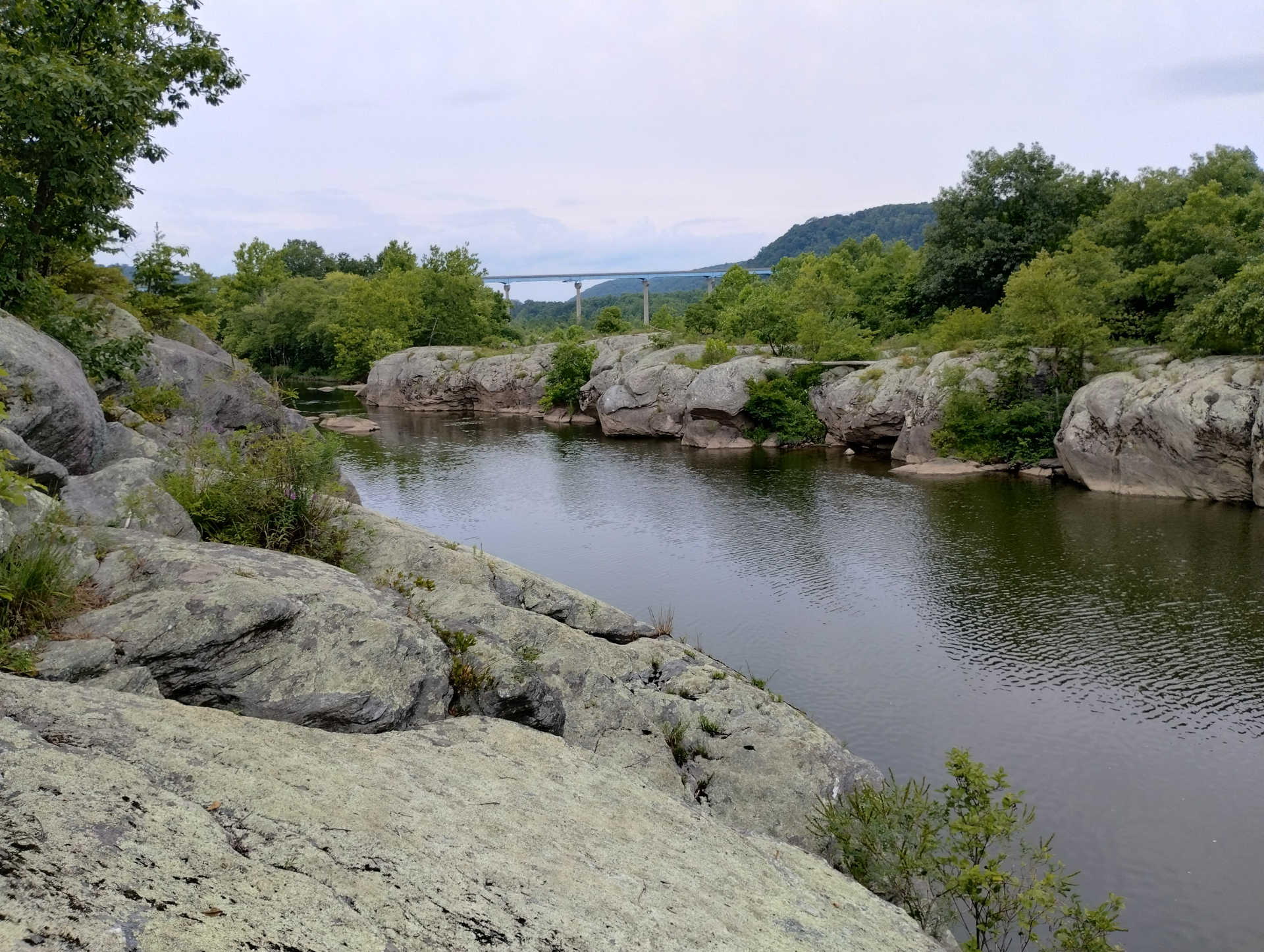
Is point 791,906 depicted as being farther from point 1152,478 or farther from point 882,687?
point 1152,478

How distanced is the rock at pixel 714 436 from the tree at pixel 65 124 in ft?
123

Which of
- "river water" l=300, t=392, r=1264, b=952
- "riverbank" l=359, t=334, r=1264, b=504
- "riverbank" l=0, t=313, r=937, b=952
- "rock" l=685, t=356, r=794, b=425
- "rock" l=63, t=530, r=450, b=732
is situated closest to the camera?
"riverbank" l=0, t=313, r=937, b=952

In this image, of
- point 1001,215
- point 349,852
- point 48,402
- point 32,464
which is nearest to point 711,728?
point 349,852

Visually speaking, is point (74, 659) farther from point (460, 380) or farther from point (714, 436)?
point (460, 380)

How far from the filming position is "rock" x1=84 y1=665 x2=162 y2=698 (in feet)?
18.3

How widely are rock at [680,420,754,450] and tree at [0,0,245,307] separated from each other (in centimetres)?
3739

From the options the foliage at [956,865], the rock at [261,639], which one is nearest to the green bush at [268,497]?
the rock at [261,639]

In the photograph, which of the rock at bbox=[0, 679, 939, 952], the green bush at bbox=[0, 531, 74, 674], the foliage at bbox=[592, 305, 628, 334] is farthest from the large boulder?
the rock at bbox=[0, 679, 939, 952]

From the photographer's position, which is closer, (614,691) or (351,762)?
(351,762)

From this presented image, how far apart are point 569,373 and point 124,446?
173 ft

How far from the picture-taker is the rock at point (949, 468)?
127 feet

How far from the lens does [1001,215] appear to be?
5497 centimetres

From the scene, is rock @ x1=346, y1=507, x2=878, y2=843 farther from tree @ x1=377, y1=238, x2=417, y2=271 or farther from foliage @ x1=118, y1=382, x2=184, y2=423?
tree @ x1=377, y1=238, x2=417, y2=271

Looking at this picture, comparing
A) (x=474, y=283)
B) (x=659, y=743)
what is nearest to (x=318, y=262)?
(x=474, y=283)
